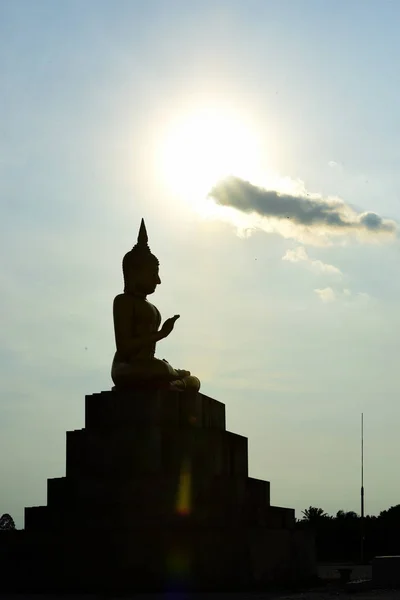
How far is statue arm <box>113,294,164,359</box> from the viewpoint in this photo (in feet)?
74.0

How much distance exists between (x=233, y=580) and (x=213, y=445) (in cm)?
262

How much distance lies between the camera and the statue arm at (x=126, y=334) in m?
22.5

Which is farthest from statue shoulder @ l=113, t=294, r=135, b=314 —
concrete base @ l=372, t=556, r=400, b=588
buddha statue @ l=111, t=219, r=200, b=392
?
concrete base @ l=372, t=556, r=400, b=588

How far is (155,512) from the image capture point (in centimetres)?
2072

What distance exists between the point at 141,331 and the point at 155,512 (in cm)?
378

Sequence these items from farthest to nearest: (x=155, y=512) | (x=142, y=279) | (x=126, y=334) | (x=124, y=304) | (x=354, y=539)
→ (x=354, y=539) → (x=142, y=279) → (x=124, y=304) → (x=126, y=334) → (x=155, y=512)

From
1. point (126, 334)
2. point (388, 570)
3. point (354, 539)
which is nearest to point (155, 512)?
point (126, 334)

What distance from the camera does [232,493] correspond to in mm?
21688

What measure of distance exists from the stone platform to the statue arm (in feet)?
3.62

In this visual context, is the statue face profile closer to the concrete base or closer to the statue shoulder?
the statue shoulder

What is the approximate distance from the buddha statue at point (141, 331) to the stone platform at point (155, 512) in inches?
20.7

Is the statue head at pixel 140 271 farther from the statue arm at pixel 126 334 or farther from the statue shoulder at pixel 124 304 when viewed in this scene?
the statue arm at pixel 126 334

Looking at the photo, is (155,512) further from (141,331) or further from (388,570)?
(388,570)

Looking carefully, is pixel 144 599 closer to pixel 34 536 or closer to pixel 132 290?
pixel 34 536
